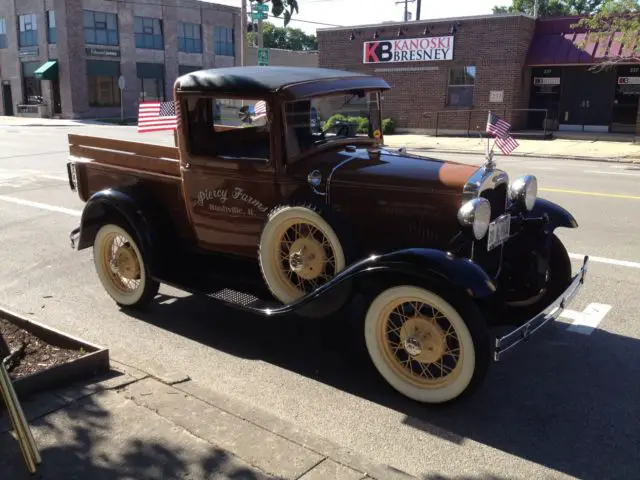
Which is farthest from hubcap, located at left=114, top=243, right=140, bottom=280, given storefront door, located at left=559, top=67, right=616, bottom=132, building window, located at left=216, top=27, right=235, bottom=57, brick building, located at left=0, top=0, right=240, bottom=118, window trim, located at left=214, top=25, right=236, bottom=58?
building window, located at left=216, top=27, right=235, bottom=57

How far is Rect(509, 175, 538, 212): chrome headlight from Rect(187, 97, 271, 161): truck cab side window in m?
1.92

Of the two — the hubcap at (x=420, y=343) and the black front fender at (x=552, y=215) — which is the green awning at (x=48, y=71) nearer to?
the black front fender at (x=552, y=215)

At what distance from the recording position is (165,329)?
5035mm

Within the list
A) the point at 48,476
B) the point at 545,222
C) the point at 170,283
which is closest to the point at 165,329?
the point at 170,283

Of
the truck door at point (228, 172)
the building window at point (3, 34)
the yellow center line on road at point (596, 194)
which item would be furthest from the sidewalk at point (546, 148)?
the building window at point (3, 34)

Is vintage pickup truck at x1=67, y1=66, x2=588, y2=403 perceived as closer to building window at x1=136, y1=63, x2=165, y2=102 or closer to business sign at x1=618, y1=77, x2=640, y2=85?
business sign at x1=618, y1=77, x2=640, y2=85

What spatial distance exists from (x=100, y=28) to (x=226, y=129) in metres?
41.3

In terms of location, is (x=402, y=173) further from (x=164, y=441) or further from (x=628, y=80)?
(x=628, y=80)

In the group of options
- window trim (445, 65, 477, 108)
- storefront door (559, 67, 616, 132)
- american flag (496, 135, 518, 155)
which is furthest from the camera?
window trim (445, 65, 477, 108)

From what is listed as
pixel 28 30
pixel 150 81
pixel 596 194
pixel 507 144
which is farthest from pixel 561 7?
pixel 596 194

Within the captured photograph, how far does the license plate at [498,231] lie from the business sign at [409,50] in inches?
861

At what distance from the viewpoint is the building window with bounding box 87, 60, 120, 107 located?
136 feet

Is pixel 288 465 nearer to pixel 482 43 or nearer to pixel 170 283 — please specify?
pixel 170 283

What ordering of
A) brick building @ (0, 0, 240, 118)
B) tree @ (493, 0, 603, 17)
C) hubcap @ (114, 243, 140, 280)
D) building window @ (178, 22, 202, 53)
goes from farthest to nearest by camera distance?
tree @ (493, 0, 603, 17) < building window @ (178, 22, 202, 53) < brick building @ (0, 0, 240, 118) < hubcap @ (114, 243, 140, 280)
